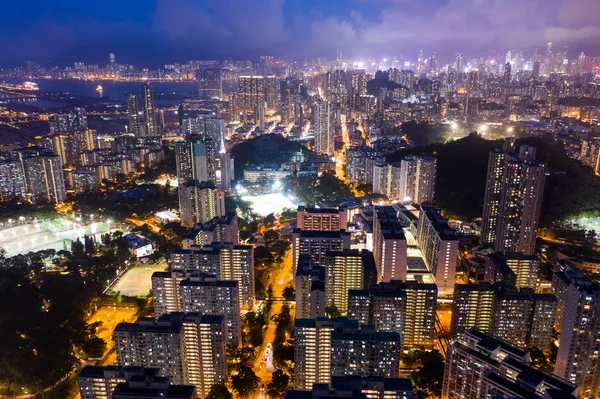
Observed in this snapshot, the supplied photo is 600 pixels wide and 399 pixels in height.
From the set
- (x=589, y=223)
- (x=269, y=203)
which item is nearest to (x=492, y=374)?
(x=589, y=223)

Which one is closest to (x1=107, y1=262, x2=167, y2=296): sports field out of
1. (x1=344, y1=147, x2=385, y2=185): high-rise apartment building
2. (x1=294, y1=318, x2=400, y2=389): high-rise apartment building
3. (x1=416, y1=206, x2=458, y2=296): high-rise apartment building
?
(x1=294, y1=318, x2=400, y2=389): high-rise apartment building

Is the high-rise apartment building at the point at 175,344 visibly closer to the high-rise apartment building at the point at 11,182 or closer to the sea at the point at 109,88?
the high-rise apartment building at the point at 11,182

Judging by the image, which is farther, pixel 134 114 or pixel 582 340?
pixel 134 114

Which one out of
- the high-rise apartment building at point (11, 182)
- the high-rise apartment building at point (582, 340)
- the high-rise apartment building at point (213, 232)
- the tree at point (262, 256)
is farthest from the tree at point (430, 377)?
the high-rise apartment building at point (11, 182)

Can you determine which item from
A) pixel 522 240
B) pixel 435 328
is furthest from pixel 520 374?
pixel 522 240

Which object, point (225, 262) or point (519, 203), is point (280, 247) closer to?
point (225, 262)

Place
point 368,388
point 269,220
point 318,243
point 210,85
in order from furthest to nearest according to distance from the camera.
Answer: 1. point 210,85
2. point 269,220
3. point 318,243
4. point 368,388

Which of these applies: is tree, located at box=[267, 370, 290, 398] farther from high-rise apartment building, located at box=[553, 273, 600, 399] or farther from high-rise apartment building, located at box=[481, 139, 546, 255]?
high-rise apartment building, located at box=[481, 139, 546, 255]
